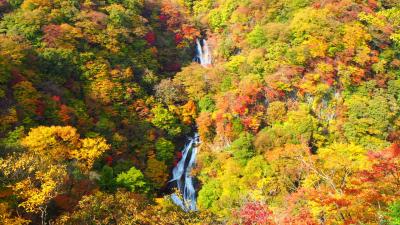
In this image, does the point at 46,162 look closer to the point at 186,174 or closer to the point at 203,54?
the point at 186,174

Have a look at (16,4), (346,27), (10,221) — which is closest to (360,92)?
(346,27)

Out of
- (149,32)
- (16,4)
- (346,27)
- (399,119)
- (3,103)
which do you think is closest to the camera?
(3,103)

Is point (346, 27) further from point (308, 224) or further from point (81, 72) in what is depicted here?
point (81, 72)

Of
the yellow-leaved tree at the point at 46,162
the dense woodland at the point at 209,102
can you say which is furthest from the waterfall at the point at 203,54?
the yellow-leaved tree at the point at 46,162

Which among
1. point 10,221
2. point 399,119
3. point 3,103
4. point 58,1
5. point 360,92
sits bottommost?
point 399,119

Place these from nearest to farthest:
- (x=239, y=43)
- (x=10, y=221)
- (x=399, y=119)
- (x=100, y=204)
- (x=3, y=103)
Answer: (x=10, y=221), (x=100, y=204), (x=3, y=103), (x=399, y=119), (x=239, y=43)

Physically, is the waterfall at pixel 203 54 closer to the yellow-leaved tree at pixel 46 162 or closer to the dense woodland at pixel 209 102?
the dense woodland at pixel 209 102
